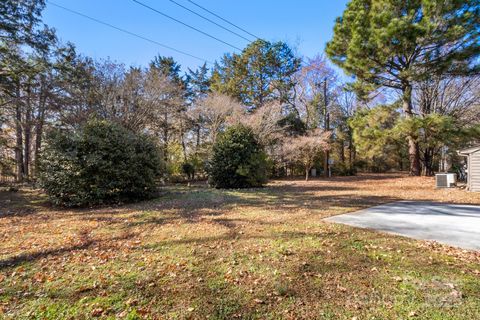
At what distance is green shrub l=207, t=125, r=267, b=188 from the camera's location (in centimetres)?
1073

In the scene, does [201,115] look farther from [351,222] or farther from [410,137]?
[351,222]

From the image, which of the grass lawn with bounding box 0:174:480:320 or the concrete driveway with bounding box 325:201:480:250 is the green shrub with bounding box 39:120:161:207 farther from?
the concrete driveway with bounding box 325:201:480:250

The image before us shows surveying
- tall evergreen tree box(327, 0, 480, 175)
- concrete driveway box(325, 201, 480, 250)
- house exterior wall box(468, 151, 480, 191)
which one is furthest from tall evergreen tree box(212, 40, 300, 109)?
concrete driveway box(325, 201, 480, 250)

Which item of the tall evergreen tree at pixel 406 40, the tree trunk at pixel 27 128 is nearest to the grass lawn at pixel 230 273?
the tall evergreen tree at pixel 406 40

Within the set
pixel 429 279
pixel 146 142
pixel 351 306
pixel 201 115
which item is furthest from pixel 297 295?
pixel 201 115

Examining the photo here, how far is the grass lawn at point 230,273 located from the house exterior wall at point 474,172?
783cm

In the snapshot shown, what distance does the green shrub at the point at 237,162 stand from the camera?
422 inches

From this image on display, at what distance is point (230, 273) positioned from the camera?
274cm

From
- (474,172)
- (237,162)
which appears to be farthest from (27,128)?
(474,172)

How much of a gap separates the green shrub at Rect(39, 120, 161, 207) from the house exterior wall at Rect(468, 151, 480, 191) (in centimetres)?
1148

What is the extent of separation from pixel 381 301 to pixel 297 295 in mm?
734

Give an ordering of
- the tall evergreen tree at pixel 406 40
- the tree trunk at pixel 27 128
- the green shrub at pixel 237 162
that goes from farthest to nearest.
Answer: the tree trunk at pixel 27 128 < the green shrub at pixel 237 162 < the tall evergreen tree at pixel 406 40

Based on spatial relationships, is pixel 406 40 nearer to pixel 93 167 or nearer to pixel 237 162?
pixel 237 162

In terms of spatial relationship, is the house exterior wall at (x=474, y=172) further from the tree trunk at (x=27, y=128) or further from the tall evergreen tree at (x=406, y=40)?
the tree trunk at (x=27, y=128)
